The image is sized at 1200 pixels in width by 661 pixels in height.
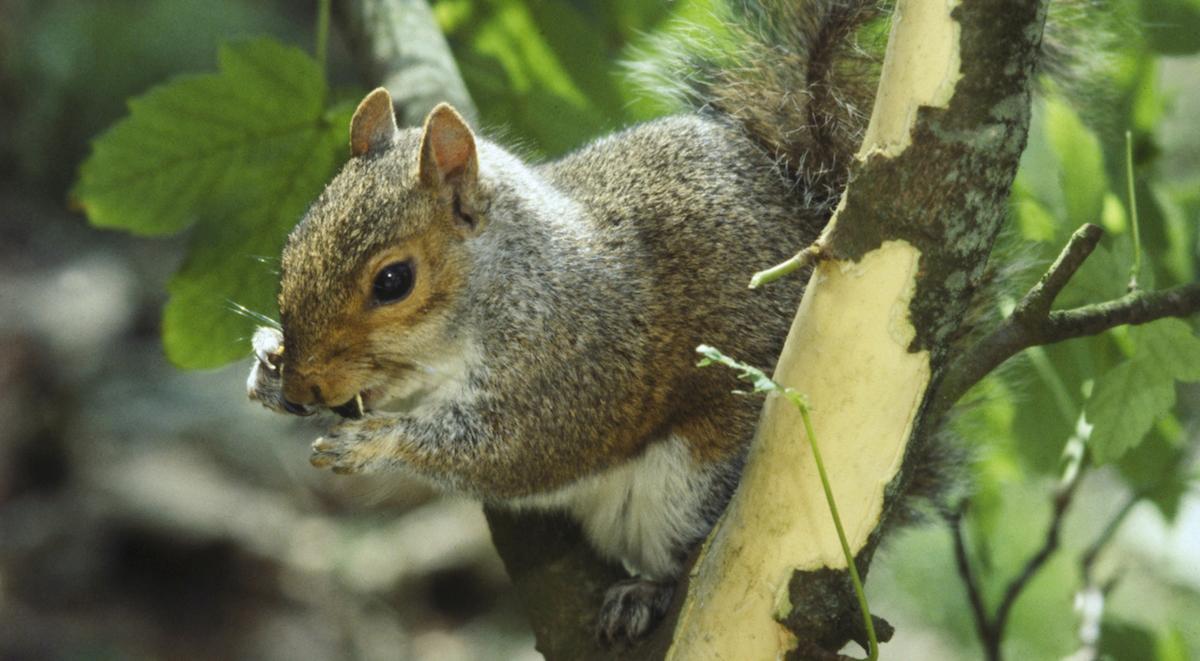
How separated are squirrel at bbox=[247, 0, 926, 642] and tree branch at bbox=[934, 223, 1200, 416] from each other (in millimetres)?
325

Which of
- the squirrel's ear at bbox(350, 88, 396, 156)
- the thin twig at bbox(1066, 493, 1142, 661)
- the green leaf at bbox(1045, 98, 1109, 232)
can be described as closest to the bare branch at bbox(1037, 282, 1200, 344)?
the green leaf at bbox(1045, 98, 1109, 232)

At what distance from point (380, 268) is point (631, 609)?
48 cm

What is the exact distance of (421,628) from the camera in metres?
4.20

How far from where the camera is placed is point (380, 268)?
144 cm

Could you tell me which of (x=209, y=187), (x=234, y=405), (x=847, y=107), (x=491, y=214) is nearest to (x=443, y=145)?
(x=491, y=214)

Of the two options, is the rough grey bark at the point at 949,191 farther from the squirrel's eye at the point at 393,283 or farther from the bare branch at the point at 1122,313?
the squirrel's eye at the point at 393,283

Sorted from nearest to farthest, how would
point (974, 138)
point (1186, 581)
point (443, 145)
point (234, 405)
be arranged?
point (974, 138) < point (443, 145) < point (1186, 581) < point (234, 405)

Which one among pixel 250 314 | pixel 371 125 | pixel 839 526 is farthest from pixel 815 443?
pixel 250 314

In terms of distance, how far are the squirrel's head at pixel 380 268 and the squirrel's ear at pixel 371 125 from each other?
0.18 ft

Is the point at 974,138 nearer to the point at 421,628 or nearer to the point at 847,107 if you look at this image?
the point at 847,107

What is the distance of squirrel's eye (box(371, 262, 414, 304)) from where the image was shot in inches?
56.9

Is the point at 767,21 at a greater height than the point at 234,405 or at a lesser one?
greater

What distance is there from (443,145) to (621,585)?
Answer: 55 centimetres

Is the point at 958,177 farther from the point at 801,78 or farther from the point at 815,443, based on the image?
the point at 801,78
